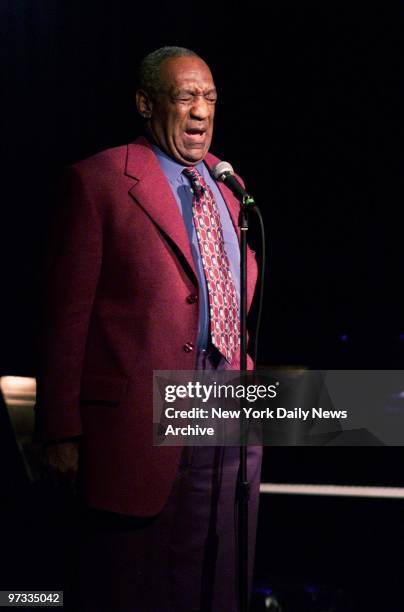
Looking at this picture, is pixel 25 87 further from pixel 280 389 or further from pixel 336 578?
pixel 336 578

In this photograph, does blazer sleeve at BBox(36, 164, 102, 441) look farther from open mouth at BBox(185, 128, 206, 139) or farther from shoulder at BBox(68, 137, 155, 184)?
open mouth at BBox(185, 128, 206, 139)

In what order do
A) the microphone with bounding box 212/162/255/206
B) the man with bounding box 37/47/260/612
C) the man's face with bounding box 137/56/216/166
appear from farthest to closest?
1. the man's face with bounding box 137/56/216/166
2. the man with bounding box 37/47/260/612
3. the microphone with bounding box 212/162/255/206

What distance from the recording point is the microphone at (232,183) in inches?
73.6

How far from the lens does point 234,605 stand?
2236mm

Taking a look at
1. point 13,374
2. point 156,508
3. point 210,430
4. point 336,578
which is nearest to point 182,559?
point 156,508

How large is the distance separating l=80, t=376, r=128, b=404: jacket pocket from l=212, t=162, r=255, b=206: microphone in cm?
51

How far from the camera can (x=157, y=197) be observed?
2027 mm

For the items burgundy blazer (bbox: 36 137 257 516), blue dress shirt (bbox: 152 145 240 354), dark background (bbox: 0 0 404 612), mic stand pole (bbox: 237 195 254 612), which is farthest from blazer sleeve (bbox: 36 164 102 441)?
dark background (bbox: 0 0 404 612)

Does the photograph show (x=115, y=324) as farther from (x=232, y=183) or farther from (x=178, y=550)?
(x=178, y=550)

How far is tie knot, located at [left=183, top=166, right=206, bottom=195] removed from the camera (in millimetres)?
2129

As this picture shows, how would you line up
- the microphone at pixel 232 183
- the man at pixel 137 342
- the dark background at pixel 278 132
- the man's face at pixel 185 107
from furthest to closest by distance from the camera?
the dark background at pixel 278 132 < the man's face at pixel 185 107 < the man at pixel 137 342 < the microphone at pixel 232 183

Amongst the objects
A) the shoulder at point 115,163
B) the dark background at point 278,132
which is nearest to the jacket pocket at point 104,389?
the shoulder at point 115,163

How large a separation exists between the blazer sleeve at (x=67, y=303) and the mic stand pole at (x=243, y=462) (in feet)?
1.14

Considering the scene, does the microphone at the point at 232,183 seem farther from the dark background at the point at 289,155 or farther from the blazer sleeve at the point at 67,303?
the dark background at the point at 289,155
